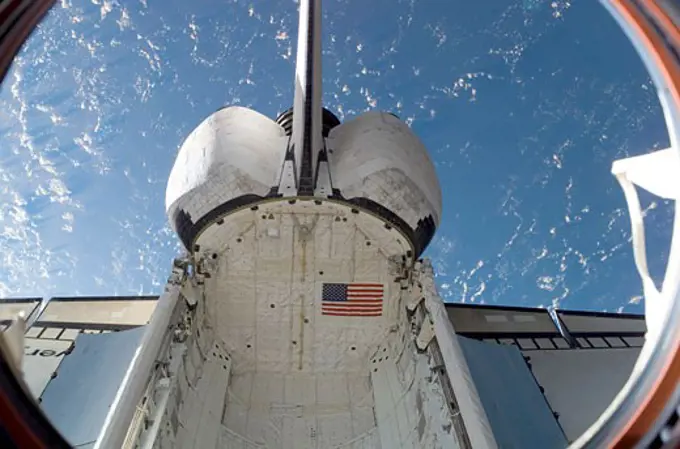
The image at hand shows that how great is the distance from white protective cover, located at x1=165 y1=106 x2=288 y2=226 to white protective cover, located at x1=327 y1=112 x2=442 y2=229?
727 millimetres

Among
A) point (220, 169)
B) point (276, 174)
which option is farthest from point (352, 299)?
point (220, 169)

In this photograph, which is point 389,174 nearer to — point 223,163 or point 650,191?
point 223,163

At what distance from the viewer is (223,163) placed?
6.22 m

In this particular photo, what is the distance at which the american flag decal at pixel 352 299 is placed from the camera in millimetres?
6707

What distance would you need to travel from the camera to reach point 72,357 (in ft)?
19.9

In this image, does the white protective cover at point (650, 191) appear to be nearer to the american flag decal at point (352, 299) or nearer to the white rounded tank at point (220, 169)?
the white rounded tank at point (220, 169)

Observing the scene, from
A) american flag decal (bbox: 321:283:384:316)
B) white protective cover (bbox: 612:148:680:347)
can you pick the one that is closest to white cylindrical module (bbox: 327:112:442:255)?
american flag decal (bbox: 321:283:384:316)

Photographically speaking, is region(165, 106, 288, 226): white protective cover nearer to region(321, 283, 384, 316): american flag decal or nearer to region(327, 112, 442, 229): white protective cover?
region(327, 112, 442, 229): white protective cover

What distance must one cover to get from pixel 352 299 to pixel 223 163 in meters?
2.18

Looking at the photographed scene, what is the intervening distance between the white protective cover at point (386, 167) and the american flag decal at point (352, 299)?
953 millimetres

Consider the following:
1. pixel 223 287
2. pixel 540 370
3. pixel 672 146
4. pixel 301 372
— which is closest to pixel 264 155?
pixel 223 287

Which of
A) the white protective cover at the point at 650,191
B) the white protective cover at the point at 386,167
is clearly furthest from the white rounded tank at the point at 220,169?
the white protective cover at the point at 650,191

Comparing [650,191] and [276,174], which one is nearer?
[650,191]

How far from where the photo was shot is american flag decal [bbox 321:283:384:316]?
22.0 ft
